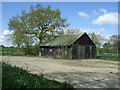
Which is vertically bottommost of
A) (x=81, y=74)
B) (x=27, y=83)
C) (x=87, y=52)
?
(x=81, y=74)

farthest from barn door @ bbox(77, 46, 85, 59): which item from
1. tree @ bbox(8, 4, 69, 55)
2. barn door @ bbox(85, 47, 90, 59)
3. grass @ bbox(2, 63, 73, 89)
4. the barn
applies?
grass @ bbox(2, 63, 73, 89)

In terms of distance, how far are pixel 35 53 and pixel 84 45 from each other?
35.0 feet

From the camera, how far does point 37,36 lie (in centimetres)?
3119

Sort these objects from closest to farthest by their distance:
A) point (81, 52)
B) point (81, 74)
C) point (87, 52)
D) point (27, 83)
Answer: point (27, 83)
point (81, 74)
point (81, 52)
point (87, 52)

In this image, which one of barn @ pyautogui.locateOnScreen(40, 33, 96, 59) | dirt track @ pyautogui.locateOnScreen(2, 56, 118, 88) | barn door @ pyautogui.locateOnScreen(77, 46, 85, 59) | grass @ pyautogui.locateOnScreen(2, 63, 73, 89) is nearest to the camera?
grass @ pyautogui.locateOnScreen(2, 63, 73, 89)

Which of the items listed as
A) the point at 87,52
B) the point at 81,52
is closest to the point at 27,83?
the point at 81,52

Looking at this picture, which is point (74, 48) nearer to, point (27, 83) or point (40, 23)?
point (40, 23)

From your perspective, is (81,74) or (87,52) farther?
(87,52)

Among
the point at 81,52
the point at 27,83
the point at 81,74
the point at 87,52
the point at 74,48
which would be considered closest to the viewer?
the point at 27,83

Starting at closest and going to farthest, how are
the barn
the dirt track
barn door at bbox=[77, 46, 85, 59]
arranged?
the dirt track
the barn
barn door at bbox=[77, 46, 85, 59]

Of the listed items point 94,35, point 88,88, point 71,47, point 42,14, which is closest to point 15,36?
point 42,14

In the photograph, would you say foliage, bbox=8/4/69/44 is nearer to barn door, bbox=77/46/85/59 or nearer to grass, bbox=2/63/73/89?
barn door, bbox=77/46/85/59

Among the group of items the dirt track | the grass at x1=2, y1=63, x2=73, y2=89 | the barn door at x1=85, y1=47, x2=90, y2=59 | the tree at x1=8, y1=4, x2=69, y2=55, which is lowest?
the dirt track

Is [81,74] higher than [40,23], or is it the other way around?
[40,23]
